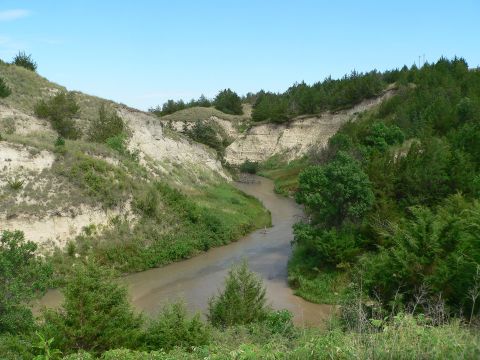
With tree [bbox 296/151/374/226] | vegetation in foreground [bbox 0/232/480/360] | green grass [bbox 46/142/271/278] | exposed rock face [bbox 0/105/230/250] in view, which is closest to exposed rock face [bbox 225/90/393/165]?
green grass [bbox 46/142/271/278]

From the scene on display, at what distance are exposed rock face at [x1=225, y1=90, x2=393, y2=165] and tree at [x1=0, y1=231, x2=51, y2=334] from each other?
178ft

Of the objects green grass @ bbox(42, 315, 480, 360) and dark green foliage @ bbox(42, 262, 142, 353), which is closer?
green grass @ bbox(42, 315, 480, 360)

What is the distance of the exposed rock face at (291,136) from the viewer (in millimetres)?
69625

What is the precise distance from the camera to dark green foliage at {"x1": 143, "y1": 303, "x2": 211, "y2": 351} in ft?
Answer: 42.9

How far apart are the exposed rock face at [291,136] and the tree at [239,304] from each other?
5108 cm

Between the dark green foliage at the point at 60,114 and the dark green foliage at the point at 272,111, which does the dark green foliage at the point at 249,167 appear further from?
the dark green foliage at the point at 60,114

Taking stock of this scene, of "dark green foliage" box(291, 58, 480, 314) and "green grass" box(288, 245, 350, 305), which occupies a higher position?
"dark green foliage" box(291, 58, 480, 314)

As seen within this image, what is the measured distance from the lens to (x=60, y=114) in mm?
40125

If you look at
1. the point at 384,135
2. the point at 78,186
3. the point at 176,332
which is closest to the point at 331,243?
the point at 176,332

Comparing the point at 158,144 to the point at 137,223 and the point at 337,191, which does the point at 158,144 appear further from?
the point at 337,191

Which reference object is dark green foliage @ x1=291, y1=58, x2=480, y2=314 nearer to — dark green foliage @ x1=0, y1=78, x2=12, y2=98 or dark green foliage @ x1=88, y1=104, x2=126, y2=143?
dark green foliage @ x1=88, y1=104, x2=126, y2=143

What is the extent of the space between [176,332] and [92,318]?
230 centimetres

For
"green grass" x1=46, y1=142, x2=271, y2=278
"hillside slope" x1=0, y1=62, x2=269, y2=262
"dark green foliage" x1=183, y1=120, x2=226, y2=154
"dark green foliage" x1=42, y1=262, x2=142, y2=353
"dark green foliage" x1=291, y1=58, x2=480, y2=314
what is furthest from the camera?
"dark green foliage" x1=183, y1=120, x2=226, y2=154

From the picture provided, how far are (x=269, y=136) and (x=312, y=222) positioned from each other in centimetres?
5100
